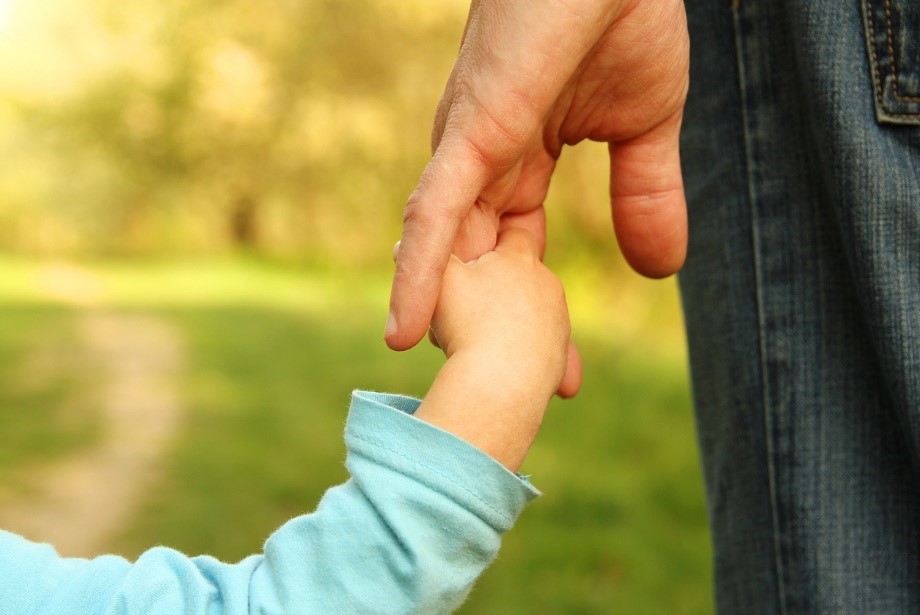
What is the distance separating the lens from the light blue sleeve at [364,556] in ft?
2.99

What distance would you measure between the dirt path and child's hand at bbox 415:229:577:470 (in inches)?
124

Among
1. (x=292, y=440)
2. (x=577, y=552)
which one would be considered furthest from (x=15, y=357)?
(x=577, y=552)

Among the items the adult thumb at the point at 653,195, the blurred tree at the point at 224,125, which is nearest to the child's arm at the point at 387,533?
the adult thumb at the point at 653,195

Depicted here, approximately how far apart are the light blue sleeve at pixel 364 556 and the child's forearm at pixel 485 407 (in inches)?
1.2

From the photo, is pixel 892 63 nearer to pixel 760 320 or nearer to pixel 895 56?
pixel 895 56

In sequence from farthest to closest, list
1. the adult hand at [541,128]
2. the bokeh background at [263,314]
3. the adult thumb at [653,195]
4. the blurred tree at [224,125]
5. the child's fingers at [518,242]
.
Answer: the blurred tree at [224,125] → the bokeh background at [263,314] → the adult thumb at [653,195] → the child's fingers at [518,242] → the adult hand at [541,128]

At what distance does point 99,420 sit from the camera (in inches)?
231

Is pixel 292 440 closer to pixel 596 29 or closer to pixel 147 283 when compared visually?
pixel 596 29

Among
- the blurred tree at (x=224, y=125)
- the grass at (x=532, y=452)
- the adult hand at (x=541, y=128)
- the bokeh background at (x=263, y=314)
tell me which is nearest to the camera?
the adult hand at (x=541, y=128)

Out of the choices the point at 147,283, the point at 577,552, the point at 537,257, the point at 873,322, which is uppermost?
the point at 147,283

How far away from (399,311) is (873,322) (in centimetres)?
57

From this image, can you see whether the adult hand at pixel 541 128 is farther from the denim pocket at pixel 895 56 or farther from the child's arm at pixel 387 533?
the denim pocket at pixel 895 56

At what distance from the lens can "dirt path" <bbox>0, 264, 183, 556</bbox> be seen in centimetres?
402

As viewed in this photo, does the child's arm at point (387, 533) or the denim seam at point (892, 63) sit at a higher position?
the denim seam at point (892, 63)
